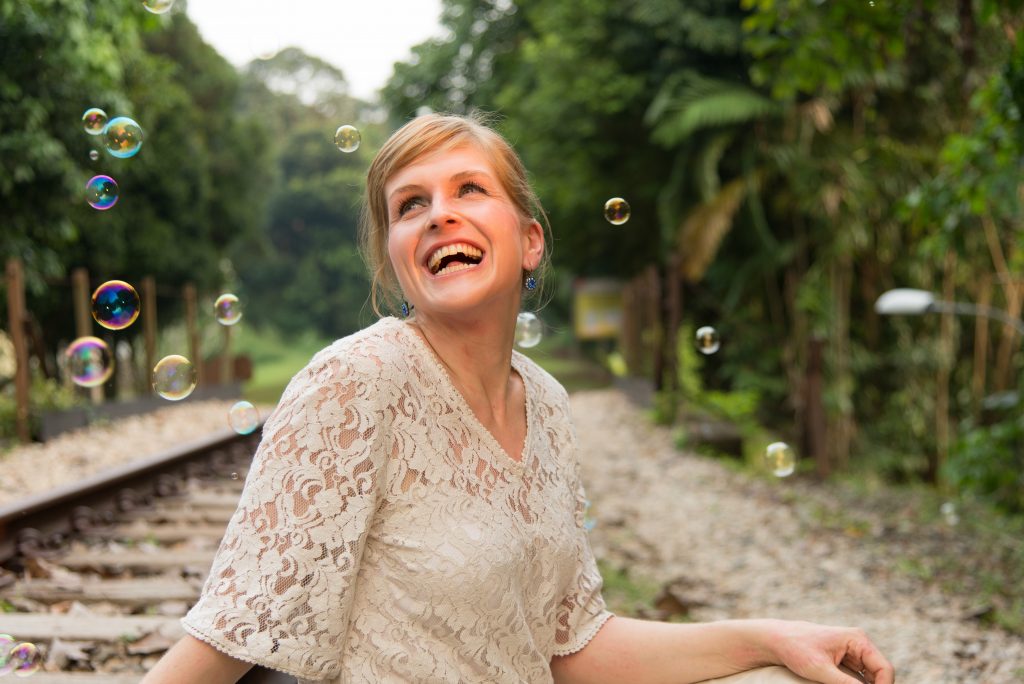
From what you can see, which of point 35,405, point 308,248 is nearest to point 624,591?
point 35,405

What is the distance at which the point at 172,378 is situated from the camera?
3143 mm

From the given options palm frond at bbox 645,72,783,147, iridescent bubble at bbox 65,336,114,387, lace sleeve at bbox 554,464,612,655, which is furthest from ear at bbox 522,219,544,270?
palm frond at bbox 645,72,783,147

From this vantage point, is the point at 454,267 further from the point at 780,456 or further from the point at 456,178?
the point at 780,456

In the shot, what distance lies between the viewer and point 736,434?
949 cm

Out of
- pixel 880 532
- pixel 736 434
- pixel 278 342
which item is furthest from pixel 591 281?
pixel 278 342

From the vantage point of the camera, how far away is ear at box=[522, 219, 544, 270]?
1.87 meters

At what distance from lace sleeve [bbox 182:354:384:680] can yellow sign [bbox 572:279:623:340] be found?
1743cm

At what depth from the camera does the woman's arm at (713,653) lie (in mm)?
1623

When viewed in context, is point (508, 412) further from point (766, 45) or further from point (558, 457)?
point (766, 45)

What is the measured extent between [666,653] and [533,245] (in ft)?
2.71

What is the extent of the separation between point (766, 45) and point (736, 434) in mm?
5060

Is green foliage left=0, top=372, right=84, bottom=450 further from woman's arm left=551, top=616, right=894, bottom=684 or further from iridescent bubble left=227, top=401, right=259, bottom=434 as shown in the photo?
woman's arm left=551, top=616, right=894, bottom=684

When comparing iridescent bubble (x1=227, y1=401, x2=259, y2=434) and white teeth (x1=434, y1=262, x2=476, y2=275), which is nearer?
white teeth (x1=434, y1=262, x2=476, y2=275)

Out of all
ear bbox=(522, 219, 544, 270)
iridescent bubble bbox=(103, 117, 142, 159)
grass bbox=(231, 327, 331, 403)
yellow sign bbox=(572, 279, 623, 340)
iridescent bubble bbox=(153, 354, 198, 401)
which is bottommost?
iridescent bubble bbox=(153, 354, 198, 401)
